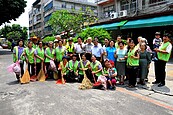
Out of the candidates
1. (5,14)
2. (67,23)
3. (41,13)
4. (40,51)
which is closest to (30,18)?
(41,13)

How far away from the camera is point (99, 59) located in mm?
7488

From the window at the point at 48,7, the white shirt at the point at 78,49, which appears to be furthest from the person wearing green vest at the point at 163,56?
the window at the point at 48,7

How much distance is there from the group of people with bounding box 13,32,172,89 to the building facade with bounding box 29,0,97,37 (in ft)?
132

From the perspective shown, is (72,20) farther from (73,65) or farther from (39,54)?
(73,65)

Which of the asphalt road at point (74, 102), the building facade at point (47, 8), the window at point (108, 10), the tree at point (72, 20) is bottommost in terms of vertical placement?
the asphalt road at point (74, 102)

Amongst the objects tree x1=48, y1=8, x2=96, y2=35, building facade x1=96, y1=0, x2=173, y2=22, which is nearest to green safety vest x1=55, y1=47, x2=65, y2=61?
building facade x1=96, y1=0, x2=173, y2=22

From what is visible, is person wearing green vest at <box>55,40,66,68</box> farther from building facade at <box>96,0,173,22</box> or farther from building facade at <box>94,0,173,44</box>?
building facade at <box>96,0,173,22</box>

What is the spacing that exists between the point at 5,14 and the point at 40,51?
71.0 ft

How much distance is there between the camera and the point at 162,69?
252 inches

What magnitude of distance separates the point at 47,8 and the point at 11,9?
79.6 feet

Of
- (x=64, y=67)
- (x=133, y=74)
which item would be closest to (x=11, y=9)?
(x=64, y=67)

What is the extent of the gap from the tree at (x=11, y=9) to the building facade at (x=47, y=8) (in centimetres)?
1821

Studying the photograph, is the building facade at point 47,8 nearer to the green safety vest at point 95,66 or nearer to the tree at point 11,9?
the tree at point 11,9

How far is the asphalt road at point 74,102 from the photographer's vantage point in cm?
441
